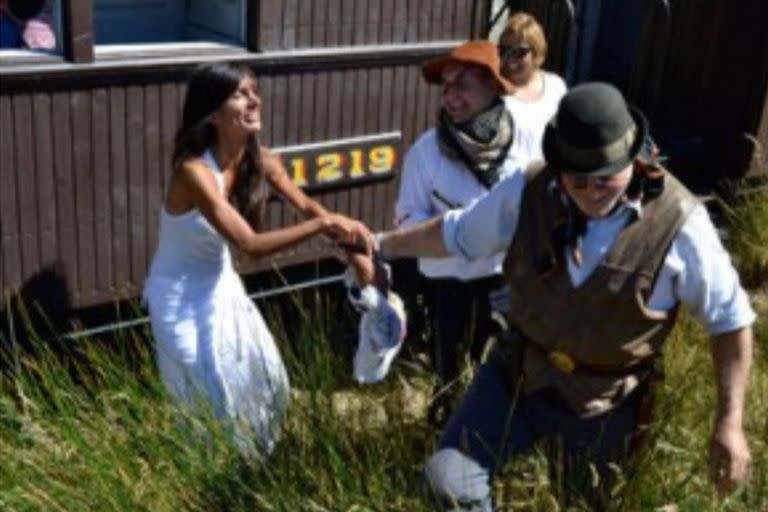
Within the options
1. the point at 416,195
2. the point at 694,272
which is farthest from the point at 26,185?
the point at 694,272

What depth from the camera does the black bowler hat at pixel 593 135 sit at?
103 inches

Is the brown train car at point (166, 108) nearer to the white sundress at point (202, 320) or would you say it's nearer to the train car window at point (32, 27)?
the train car window at point (32, 27)

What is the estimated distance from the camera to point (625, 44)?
28.2 feet

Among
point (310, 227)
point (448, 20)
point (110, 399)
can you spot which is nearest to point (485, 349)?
point (310, 227)

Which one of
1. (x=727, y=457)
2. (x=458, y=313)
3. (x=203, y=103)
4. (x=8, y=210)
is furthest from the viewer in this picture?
(x=8, y=210)

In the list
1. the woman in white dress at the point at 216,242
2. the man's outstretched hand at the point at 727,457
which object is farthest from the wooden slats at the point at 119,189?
the man's outstretched hand at the point at 727,457

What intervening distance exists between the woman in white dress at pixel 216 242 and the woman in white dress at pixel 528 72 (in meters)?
1.12

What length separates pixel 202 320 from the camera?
3.63 m

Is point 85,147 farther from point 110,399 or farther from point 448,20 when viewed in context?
point 448,20

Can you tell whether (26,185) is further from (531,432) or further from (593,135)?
(593,135)

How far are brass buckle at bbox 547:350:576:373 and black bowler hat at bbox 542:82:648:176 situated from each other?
0.51 m

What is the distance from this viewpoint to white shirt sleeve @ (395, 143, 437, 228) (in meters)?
3.94

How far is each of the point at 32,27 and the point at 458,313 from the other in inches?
85.0

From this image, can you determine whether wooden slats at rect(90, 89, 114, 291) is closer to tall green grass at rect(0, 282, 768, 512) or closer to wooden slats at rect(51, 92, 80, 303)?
wooden slats at rect(51, 92, 80, 303)
